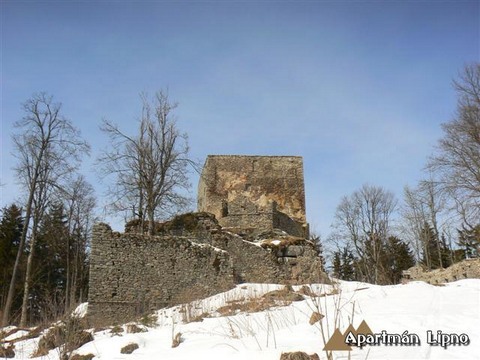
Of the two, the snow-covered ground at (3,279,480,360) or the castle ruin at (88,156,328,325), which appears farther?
the castle ruin at (88,156,328,325)

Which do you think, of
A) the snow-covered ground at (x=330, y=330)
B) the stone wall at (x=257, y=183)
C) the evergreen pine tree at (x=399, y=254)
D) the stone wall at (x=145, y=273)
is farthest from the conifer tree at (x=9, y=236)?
the evergreen pine tree at (x=399, y=254)

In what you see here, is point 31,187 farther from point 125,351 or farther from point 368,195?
point 368,195

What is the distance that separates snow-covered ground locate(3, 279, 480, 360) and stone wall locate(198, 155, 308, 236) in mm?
19838

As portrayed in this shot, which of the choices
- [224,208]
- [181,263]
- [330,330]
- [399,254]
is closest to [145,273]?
[181,263]

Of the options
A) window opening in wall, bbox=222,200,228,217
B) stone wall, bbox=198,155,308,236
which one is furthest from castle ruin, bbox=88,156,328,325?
stone wall, bbox=198,155,308,236

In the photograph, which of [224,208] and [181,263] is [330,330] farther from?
[224,208]

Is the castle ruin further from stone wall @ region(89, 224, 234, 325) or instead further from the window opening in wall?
the window opening in wall

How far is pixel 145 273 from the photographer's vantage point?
1332 cm

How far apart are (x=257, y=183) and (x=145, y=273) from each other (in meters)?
16.2

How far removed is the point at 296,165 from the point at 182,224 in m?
14.1

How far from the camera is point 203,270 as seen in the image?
13.7m

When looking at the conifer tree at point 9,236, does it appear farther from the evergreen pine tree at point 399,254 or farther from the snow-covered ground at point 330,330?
the evergreen pine tree at point 399,254

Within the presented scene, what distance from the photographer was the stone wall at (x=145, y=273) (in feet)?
42.3

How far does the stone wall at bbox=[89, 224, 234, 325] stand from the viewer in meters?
12.9
